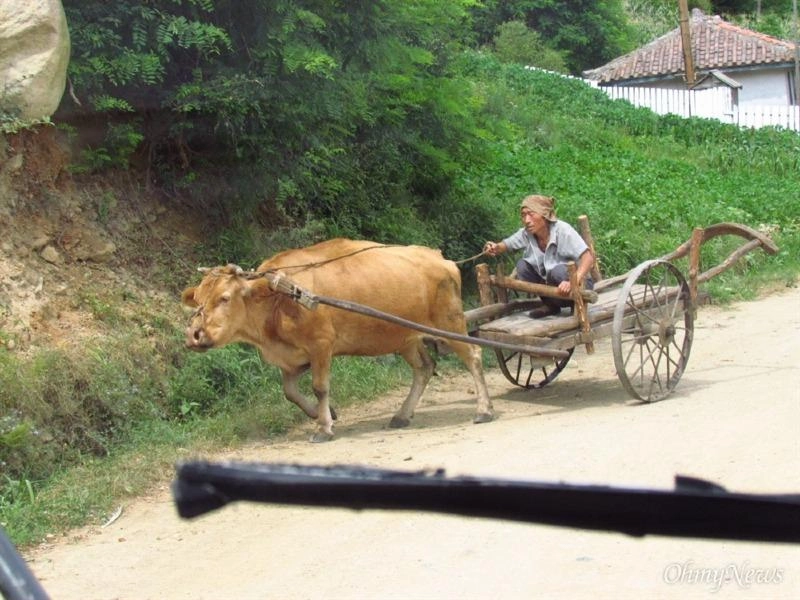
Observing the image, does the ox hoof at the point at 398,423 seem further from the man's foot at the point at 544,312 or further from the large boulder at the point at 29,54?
the large boulder at the point at 29,54

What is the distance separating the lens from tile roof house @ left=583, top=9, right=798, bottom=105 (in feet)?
135

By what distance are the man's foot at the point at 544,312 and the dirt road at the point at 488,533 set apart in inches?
33.2

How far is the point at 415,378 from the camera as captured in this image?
35.3 feet

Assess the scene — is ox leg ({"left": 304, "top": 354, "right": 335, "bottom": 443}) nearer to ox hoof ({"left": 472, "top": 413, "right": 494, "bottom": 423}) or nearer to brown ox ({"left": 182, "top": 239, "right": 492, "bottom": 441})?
brown ox ({"left": 182, "top": 239, "right": 492, "bottom": 441})

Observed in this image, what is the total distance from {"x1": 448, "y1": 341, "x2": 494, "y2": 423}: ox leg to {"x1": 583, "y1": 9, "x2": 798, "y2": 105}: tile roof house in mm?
31169

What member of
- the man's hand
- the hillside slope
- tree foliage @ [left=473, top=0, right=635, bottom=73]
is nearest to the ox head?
the hillside slope

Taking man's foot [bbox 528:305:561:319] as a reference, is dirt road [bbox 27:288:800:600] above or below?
below

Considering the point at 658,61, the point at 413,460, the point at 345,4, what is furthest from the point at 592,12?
the point at 413,460

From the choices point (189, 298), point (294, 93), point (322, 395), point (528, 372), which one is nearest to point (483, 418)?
point (322, 395)

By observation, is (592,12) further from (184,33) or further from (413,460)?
(413,460)

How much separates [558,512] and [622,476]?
6210 mm

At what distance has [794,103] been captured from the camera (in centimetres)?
4197

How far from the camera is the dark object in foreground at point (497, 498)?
1658 millimetres

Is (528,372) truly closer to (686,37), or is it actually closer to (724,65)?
(686,37)
